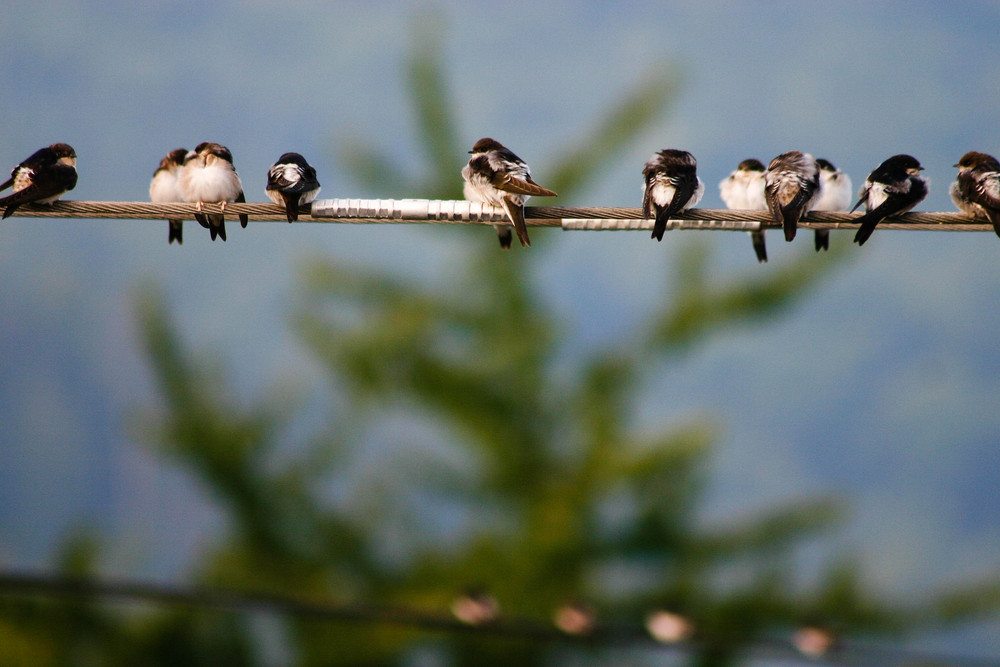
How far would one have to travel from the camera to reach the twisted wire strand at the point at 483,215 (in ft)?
12.2

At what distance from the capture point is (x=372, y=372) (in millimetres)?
9609

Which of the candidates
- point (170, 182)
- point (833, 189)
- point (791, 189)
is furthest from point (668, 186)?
point (170, 182)

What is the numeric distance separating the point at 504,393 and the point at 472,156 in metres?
5.55

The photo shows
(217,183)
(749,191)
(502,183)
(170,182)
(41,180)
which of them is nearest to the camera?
(41,180)

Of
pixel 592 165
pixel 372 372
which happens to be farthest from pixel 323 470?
pixel 592 165

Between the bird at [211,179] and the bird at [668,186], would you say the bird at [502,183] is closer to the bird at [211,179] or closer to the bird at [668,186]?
the bird at [668,186]

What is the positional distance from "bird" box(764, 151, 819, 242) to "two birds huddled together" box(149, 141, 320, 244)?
6.58 feet

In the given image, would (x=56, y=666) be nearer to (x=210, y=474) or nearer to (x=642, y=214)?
(x=210, y=474)

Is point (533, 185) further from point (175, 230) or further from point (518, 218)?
point (175, 230)

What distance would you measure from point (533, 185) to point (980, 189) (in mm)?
1949

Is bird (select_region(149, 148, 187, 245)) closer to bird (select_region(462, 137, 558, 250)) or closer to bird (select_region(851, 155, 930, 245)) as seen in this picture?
bird (select_region(462, 137, 558, 250))

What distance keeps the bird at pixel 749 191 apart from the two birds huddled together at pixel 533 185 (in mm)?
396

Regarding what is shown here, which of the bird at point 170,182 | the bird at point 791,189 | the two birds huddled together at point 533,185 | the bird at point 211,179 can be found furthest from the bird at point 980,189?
the bird at point 170,182

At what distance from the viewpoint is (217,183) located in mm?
4465
